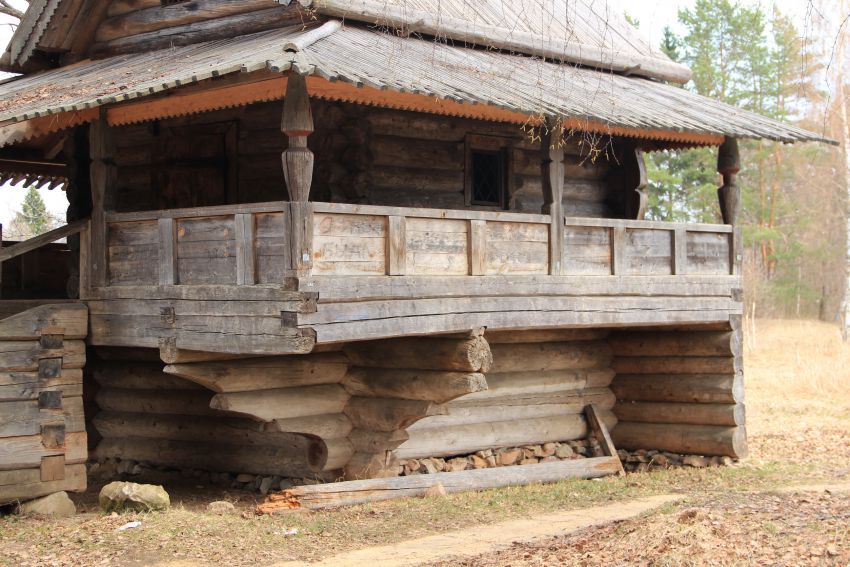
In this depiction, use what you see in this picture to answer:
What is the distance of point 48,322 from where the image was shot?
38.9 feet

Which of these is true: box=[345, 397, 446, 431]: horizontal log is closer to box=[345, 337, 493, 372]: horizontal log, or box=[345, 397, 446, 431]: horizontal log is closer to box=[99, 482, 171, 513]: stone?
box=[345, 337, 493, 372]: horizontal log

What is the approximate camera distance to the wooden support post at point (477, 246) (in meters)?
12.0

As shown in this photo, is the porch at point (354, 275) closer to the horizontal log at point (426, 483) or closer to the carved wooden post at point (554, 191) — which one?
the carved wooden post at point (554, 191)

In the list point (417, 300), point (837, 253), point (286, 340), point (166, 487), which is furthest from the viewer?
point (837, 253)

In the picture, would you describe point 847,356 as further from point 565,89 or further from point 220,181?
point 220,181

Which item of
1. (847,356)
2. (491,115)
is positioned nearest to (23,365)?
(491,115)

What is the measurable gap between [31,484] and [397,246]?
4.51 metres

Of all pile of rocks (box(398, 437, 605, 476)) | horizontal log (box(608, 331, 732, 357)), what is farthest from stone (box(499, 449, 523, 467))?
horizontal log (box(608, 331, 732, 357))

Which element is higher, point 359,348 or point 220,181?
point 220,181

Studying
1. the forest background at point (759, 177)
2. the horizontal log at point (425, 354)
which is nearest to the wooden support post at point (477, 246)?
the horizontal log at point (425, 354)

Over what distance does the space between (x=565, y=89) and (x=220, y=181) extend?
450 centimetres

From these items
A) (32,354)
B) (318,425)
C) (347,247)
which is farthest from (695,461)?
(32,354)

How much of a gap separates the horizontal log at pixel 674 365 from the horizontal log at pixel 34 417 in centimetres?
808

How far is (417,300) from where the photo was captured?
11.4 metres
